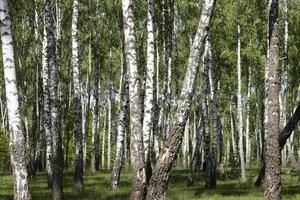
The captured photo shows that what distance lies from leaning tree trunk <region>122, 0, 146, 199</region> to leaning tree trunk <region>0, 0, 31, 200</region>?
2.30m

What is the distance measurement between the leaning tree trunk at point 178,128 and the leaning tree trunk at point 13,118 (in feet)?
8.69

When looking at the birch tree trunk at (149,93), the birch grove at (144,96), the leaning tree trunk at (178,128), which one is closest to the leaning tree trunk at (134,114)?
the birch grove at (144,96)

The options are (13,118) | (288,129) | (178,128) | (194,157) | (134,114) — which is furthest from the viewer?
(194,157)

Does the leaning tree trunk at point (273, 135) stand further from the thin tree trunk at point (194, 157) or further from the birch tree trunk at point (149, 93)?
the thin tree trunk at point (194, 157)

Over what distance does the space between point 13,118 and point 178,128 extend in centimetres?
345

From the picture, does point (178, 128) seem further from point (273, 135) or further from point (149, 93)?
point (149, 93)

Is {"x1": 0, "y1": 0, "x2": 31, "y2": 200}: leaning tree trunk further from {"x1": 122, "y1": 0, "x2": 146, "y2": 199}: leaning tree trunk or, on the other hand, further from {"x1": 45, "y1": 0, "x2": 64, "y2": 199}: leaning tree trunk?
{"x1": 45, "y1": 0, "x2": 64, "y2": 199}: leaning tree trunk

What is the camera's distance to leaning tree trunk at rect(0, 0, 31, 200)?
10.1 metres

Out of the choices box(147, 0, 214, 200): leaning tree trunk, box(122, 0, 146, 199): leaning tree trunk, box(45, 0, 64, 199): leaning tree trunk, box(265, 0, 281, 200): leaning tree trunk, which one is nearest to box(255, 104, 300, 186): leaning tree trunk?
box(265, 0, 281, 200): leaning tree trunk

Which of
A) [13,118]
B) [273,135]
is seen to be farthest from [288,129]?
[13,118]

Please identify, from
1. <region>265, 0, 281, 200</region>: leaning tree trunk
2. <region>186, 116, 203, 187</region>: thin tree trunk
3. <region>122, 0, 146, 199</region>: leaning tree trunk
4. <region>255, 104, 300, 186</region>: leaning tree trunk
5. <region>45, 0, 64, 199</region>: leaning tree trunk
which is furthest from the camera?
<region>186, 116, 203, 187</region>: thin tree trunk

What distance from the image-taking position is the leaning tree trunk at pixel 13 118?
10.1m

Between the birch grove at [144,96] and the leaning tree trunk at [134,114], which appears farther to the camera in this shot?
the leaning tree trunk at [134,114]

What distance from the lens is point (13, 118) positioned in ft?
33.2
